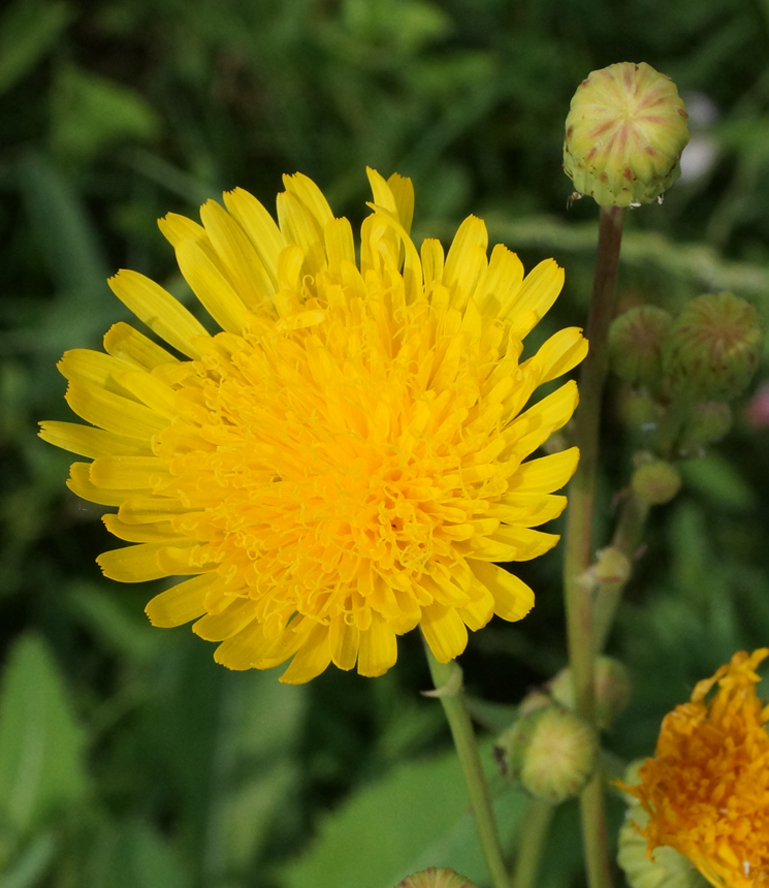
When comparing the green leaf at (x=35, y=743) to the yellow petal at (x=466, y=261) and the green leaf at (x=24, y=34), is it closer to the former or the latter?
the yellow petal at (x=466, y=261)

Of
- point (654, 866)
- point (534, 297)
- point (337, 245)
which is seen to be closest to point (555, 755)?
point (654, 866)

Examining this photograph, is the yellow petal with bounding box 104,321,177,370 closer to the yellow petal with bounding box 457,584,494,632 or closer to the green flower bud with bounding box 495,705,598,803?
the yellow petal with bounding box 457,584,494,632

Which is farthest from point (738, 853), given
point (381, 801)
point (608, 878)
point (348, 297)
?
point (348, 297)

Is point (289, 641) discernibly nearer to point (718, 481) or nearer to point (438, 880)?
point (438, 880)

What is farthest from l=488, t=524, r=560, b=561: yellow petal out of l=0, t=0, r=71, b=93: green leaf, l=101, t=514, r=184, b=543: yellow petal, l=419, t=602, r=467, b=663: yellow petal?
l=0, t=0, r=71, b=93: green leaf

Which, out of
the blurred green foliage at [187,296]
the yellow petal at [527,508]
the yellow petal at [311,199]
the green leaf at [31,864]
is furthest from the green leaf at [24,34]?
the yellow petal at [527,508]

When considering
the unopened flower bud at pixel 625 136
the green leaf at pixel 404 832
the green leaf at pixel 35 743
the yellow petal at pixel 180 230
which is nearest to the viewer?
the unopened flower bud at pixel 625 136
